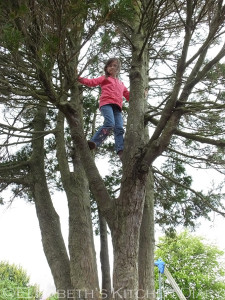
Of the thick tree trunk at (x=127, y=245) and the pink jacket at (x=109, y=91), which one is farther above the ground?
the pink jacket at (x=109, y=91)

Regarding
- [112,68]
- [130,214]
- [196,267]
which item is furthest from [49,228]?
[196,267]

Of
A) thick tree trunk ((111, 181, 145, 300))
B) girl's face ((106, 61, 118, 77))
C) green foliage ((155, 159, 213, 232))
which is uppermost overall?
girl's face ((106, 61, 118, 77))

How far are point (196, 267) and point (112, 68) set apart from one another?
10996 mm

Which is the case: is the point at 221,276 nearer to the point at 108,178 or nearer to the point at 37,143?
the point at 108,178

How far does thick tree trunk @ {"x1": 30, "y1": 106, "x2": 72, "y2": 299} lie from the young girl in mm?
703

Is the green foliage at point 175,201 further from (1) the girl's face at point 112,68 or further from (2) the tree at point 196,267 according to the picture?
(2) the tree at point 196,267

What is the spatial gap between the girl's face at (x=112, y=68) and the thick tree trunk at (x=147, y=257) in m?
1.24

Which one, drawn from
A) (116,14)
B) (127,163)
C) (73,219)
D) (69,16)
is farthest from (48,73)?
(73,219)

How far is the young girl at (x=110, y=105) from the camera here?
3.05 m

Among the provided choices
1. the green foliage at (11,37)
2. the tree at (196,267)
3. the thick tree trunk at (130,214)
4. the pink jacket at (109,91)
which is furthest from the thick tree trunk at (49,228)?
the tree at (196,267)

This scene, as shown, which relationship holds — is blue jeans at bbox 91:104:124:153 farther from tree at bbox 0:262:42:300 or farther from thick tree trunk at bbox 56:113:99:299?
tree at bbox 0:262:42:300

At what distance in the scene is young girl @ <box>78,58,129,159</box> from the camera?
305 centimetres

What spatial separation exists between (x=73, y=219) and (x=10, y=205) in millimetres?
1280

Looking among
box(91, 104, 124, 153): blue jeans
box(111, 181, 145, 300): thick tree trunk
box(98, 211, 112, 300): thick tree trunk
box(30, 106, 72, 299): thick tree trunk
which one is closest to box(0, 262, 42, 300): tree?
box(98, 211, 112, 300): thick tree trunk
